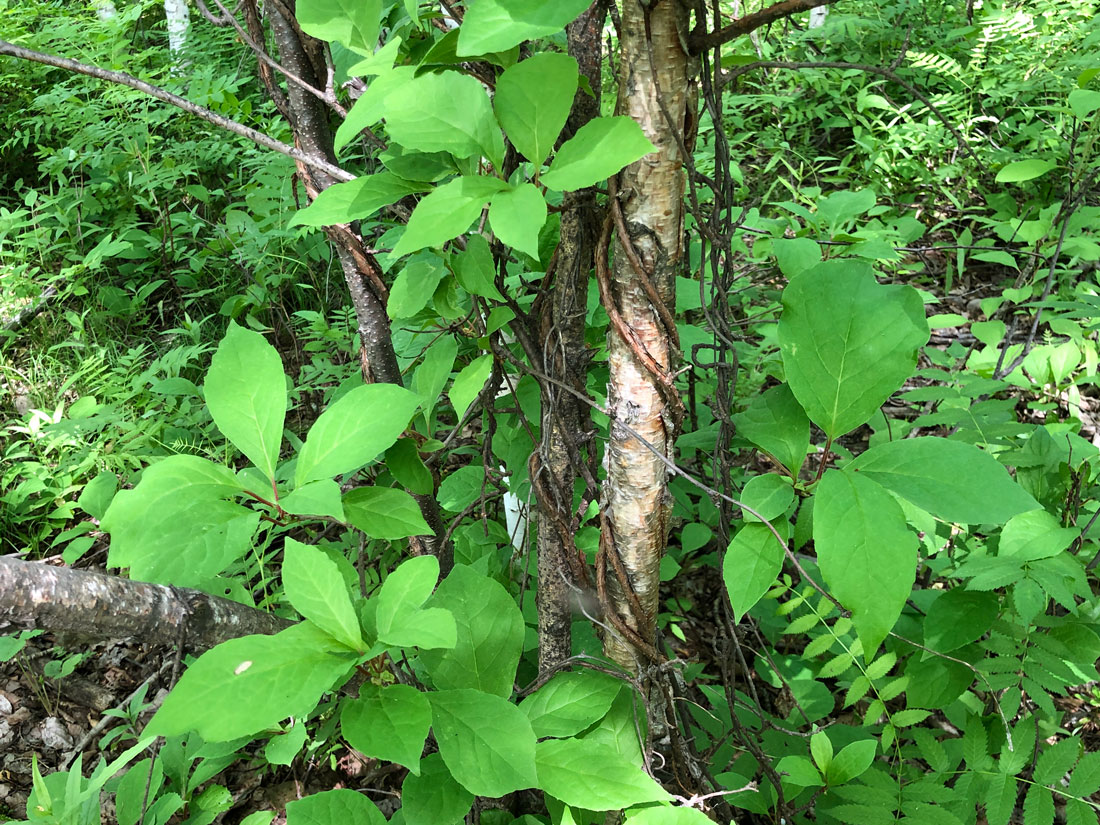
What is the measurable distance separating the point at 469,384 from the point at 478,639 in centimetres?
40

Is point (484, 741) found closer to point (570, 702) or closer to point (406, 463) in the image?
point (570, 702)

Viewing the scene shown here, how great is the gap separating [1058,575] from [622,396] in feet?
2.97

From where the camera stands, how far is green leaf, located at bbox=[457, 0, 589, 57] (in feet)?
2.05

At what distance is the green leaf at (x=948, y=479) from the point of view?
2.75ft

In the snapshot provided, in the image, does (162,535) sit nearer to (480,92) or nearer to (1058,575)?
(480,92)

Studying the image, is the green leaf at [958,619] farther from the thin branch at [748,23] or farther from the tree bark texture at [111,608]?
the tree bark texture at [111,608]

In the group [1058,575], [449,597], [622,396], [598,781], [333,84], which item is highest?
[333,84]

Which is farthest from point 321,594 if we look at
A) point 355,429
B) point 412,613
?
point 355,429

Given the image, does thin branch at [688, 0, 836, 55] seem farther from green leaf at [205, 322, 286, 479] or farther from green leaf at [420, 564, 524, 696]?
green leaf at [420, 564, 524, 696]

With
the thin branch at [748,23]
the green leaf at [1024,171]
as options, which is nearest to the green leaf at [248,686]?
the thin branch at [748,23]

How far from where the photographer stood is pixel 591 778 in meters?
0.98

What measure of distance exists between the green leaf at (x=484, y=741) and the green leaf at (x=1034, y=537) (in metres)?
0.97

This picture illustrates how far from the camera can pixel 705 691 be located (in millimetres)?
1705

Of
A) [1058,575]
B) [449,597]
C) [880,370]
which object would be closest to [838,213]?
[880,370]
